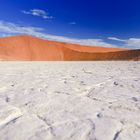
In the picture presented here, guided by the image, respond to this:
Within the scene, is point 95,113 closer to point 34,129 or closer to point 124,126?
point 124,126

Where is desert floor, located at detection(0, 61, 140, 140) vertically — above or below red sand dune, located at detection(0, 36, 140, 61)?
above

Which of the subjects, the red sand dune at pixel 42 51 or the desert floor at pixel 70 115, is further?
the red sand dune at pixel 42 51

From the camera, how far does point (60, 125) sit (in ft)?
5.79

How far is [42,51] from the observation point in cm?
3084

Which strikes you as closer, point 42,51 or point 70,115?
point 70,115

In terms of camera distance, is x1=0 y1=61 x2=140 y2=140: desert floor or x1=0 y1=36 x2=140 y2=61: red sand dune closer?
x1=0 y1=61 x2=140 y2=140: desert floor

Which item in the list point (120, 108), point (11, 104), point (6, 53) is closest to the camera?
point (120, 108)

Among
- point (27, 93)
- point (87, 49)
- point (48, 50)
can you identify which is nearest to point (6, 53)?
point (48, 50)

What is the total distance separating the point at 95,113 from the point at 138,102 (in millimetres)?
632

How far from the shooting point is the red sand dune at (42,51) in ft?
87.5

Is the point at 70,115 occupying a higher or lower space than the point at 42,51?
higher

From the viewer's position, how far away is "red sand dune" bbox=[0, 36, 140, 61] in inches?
Answer: 1049

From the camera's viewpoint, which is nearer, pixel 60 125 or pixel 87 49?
pixel 60 125

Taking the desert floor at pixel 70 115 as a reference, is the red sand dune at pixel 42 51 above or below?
below
